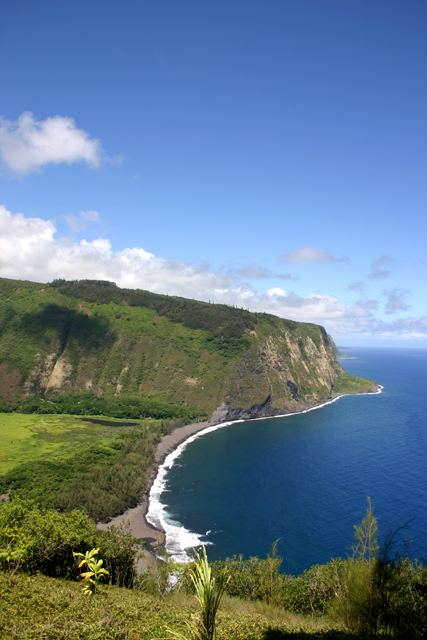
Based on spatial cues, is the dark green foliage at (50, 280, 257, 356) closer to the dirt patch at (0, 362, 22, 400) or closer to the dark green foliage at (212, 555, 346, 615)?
the dirt patch at (0, 362, 22, 400)

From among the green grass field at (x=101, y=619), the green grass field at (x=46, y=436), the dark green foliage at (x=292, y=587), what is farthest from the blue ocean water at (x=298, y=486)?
the green grass field at (x=101, y=619)

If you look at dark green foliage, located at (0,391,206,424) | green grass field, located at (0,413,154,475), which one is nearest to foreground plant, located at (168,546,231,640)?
green grass field, located at (0,413,154,475)

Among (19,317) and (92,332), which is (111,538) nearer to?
(92,332)

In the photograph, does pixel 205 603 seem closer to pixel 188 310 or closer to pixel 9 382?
pixel 9 382

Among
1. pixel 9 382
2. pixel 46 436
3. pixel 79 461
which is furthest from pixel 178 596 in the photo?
pixel 9 382

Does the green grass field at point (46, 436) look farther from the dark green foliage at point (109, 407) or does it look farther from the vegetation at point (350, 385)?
the vegetation at point (350, 385)

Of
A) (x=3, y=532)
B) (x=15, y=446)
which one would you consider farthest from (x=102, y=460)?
(x=3, y=532)
